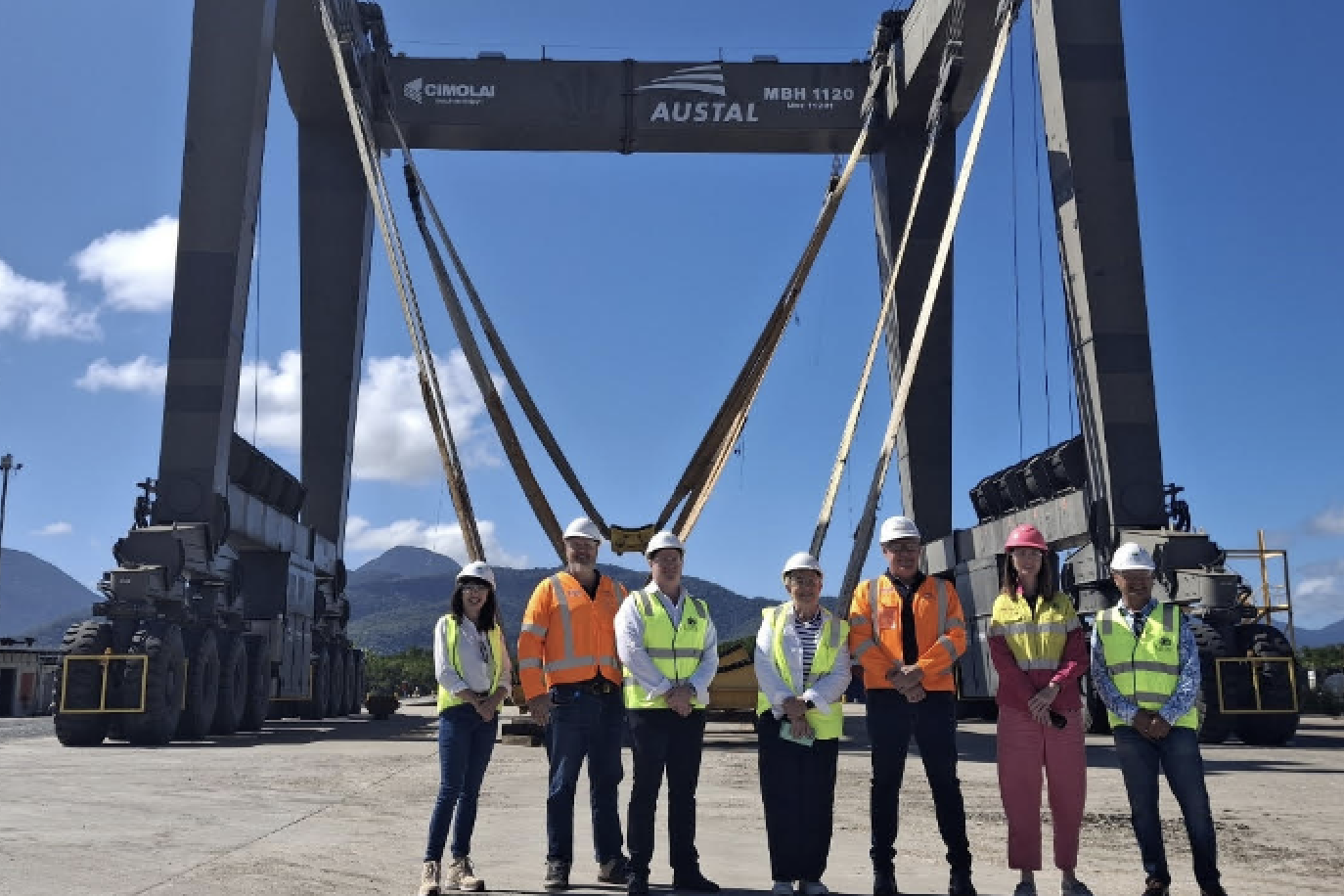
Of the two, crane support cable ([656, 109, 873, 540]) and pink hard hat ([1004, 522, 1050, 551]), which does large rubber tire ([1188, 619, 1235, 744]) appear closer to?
crane support cable ([656, 109, 873, 540])

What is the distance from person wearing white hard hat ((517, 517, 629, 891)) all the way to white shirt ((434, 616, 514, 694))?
16 cm

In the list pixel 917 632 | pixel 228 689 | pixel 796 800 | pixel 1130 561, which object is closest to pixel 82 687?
pixel 228 689

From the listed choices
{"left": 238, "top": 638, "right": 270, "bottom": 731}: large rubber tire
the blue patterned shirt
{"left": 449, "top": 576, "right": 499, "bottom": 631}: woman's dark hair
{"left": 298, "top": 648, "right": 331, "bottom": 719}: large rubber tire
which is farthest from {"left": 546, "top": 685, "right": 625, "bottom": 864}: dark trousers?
{"left": 298, "top": 648, "right": 331, "bottom": 719}: large rubber tire

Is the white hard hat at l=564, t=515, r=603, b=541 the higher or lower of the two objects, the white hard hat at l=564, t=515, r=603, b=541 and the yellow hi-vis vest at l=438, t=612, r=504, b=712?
the higher

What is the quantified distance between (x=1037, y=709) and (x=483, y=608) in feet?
8.79

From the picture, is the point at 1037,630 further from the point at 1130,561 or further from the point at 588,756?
the point at 588,756

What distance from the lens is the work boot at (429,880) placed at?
213 inches

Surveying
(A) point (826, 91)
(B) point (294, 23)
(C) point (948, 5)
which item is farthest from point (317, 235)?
(C) point (948, 5)

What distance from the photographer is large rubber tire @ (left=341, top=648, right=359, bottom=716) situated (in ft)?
99.2

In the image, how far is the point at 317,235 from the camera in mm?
25703

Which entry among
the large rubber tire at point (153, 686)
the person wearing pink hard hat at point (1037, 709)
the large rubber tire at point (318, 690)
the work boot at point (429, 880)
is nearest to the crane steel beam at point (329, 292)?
the large rubber tire at point (318, 690)

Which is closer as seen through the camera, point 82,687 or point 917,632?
point 917,632

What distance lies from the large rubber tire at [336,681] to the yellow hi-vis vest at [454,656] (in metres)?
22.9

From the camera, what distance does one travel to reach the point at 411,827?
25.9 ft
